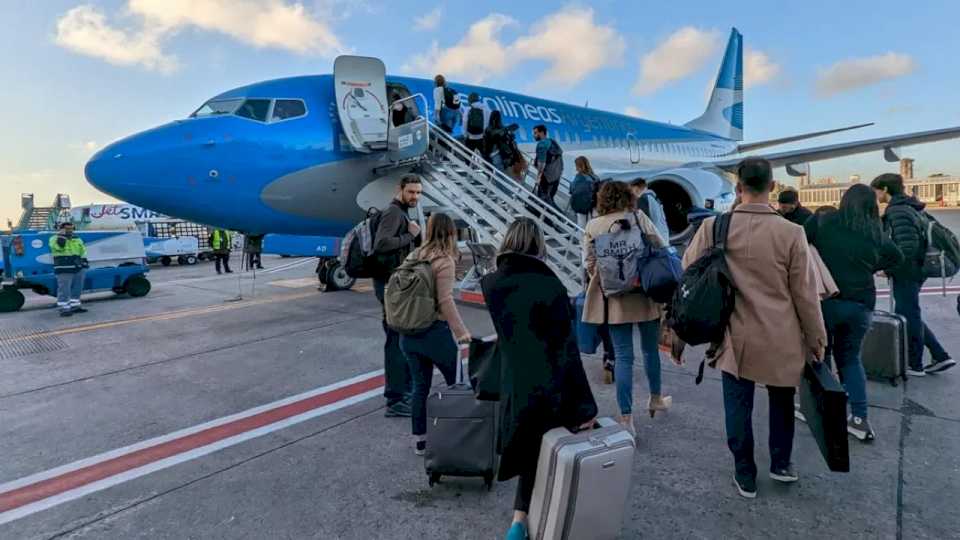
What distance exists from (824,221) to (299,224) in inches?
295

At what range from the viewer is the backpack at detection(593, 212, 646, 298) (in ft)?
10.8

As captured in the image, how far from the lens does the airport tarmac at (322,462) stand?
8.14 feet

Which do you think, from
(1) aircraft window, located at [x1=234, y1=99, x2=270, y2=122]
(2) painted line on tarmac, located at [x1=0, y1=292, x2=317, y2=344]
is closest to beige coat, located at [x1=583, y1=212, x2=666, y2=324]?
(1) aircraft window, located at [x1=234, y1=99, x2=270, y2=122]

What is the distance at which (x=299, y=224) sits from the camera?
334 inches

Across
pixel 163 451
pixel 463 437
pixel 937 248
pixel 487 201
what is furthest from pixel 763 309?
pixel 487 201

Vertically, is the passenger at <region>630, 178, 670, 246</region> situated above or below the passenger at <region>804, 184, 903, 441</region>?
above

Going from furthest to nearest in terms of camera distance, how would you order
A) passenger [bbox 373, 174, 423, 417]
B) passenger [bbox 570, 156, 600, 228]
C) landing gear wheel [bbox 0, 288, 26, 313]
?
landing gear wheel [bbox 0, 288, 26, 313], passenger [bbox 570, 156, 600, 228], passenger [bbox 373, 174, 423, 417]

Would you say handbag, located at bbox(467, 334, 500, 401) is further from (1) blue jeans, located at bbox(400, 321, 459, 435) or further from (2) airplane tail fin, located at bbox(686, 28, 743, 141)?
(2) airplane tail fin, located at bbox(686, 28, 743, 141)

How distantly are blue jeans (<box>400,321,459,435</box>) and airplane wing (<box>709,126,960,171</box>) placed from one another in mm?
10665

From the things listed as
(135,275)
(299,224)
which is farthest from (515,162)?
(135,275)

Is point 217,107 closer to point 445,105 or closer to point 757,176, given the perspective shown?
point 445,105

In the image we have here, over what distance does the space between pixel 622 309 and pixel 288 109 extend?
6.79m

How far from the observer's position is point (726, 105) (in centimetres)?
2278

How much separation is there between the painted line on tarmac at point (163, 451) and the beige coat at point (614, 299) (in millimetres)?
2163
